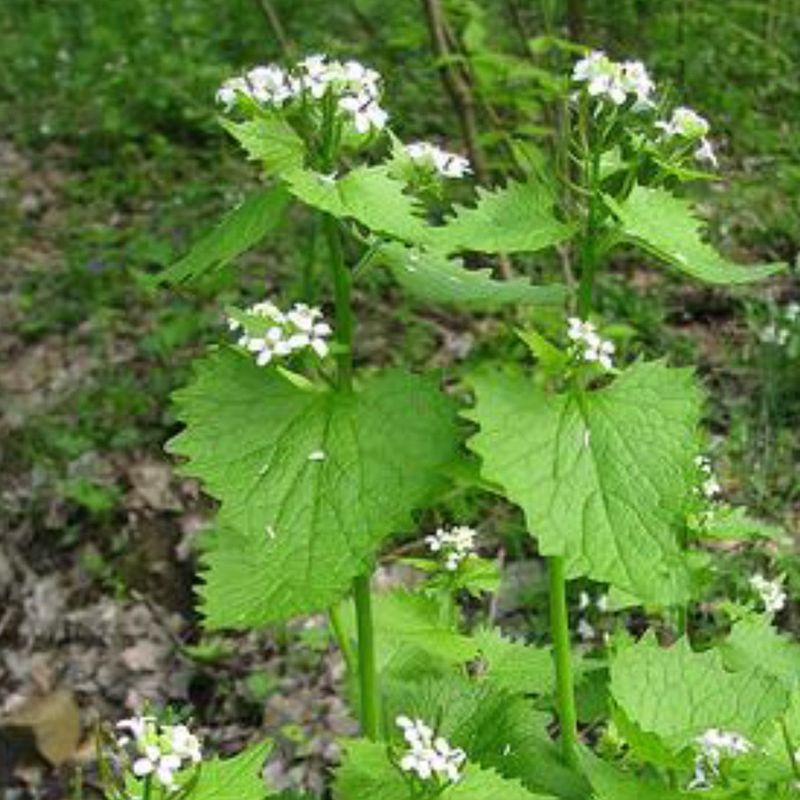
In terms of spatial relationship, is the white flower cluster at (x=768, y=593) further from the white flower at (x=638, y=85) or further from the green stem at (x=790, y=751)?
the white flower at (x=638, y=85)

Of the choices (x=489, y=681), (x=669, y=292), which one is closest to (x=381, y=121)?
(x=489, y=681)

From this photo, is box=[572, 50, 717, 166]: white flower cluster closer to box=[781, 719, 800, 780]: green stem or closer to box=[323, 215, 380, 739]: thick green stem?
box=[323, 215, 380, 739]: thick green stem

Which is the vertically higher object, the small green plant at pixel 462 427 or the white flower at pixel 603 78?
the white flower at pixel 603 78

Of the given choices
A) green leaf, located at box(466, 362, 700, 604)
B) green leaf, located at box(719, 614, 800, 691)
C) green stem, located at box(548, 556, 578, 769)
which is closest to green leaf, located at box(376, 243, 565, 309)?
green leaf, located at box(466, 362, 700, 604)

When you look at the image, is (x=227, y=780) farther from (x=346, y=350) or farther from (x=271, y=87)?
(x=271, y=87)

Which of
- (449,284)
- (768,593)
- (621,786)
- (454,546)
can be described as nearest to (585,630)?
(768,593)

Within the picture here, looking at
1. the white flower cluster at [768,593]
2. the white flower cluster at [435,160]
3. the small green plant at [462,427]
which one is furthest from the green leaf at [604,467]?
the white flower cluster at [768,593]

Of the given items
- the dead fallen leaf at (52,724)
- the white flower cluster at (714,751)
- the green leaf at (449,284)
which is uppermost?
the green leaf at (449,284)
